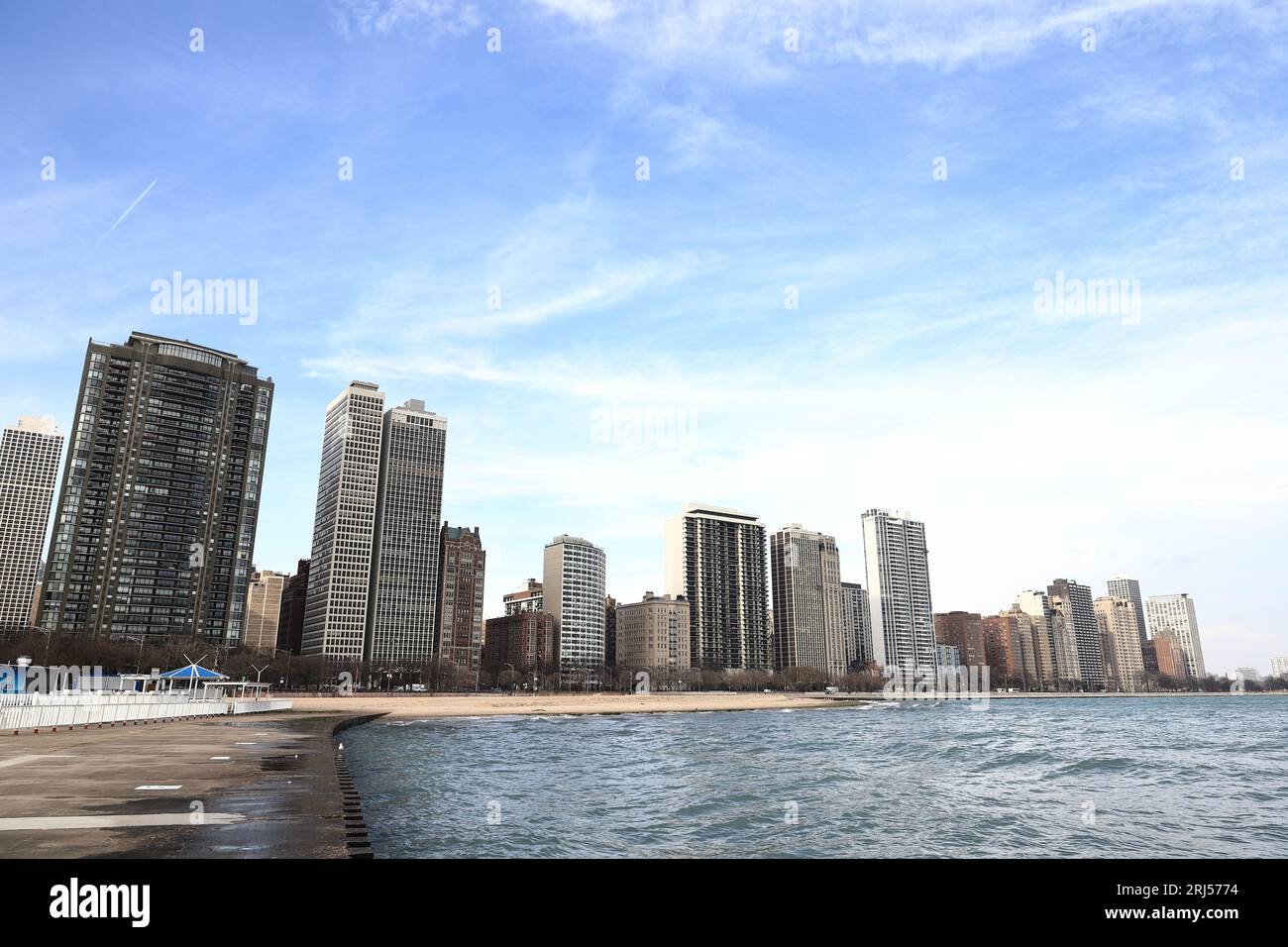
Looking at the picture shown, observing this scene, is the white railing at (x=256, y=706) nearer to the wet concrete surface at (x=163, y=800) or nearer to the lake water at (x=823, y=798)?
the lake water at (x=823, y=798)

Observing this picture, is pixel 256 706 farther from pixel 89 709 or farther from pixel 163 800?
pixel 163 800

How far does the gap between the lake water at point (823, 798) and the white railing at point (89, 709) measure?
14207 mm

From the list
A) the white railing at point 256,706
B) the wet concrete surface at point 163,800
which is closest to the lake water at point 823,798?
the wet concrete surface at point 163,800

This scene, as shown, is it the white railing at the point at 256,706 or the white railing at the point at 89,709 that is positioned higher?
the white railing at the point at 89,709

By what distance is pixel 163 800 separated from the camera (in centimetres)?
2100

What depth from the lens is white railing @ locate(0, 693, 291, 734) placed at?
143 feet

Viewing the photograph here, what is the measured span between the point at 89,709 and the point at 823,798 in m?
44.4

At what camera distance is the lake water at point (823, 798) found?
2755 centimetres

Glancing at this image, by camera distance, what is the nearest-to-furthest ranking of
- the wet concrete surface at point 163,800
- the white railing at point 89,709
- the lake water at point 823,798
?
the wet concrete surface at point 163,800, the lake water at point 823,798, the white railing at point 89,709

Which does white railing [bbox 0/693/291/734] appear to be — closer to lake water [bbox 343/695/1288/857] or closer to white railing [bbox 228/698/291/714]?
white railing [bbox 228/698/291/714]

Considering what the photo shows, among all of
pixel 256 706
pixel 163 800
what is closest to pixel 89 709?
pixel 163 800
